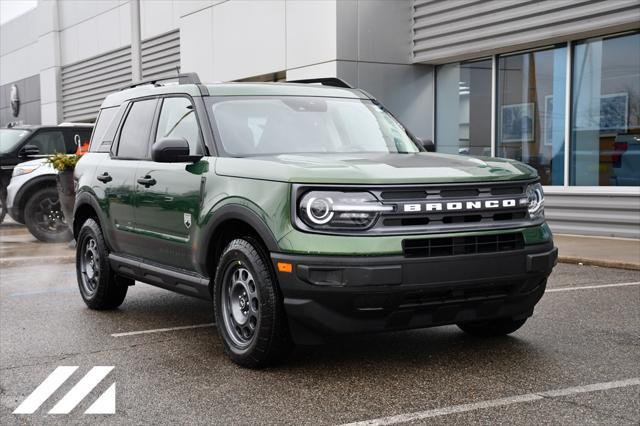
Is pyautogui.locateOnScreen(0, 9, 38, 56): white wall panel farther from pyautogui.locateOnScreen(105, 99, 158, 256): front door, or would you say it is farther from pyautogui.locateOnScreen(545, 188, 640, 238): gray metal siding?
pyautogui.locateOnScreen(105, 99, 158, 256): front door

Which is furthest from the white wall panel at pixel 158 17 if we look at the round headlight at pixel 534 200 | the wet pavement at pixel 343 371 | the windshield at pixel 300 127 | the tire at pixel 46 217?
the round headlight at pixel 534 200

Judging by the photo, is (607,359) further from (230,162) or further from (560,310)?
(230,162)

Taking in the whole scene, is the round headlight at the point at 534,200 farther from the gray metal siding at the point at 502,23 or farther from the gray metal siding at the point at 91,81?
the gray metal siding at the point at 91,81

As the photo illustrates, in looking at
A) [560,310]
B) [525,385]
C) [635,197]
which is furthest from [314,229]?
[635,197]

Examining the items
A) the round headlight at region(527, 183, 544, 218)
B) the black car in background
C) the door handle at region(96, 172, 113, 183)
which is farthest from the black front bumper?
the black car in background

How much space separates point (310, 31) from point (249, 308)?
465 inches

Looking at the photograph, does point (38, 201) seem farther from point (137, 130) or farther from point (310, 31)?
point (137, 130)

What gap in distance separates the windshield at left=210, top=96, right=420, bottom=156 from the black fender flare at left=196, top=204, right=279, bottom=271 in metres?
0.54

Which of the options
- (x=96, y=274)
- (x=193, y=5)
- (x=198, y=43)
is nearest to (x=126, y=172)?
(x=96, y=274)

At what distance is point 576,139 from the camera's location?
530 inches

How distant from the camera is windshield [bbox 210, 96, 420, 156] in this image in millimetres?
5902

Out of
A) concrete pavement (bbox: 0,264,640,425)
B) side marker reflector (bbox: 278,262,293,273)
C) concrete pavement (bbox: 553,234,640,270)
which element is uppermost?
side marker reflector (bbox: 278,262,293,273)

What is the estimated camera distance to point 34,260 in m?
11.8

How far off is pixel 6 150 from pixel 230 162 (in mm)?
12039
